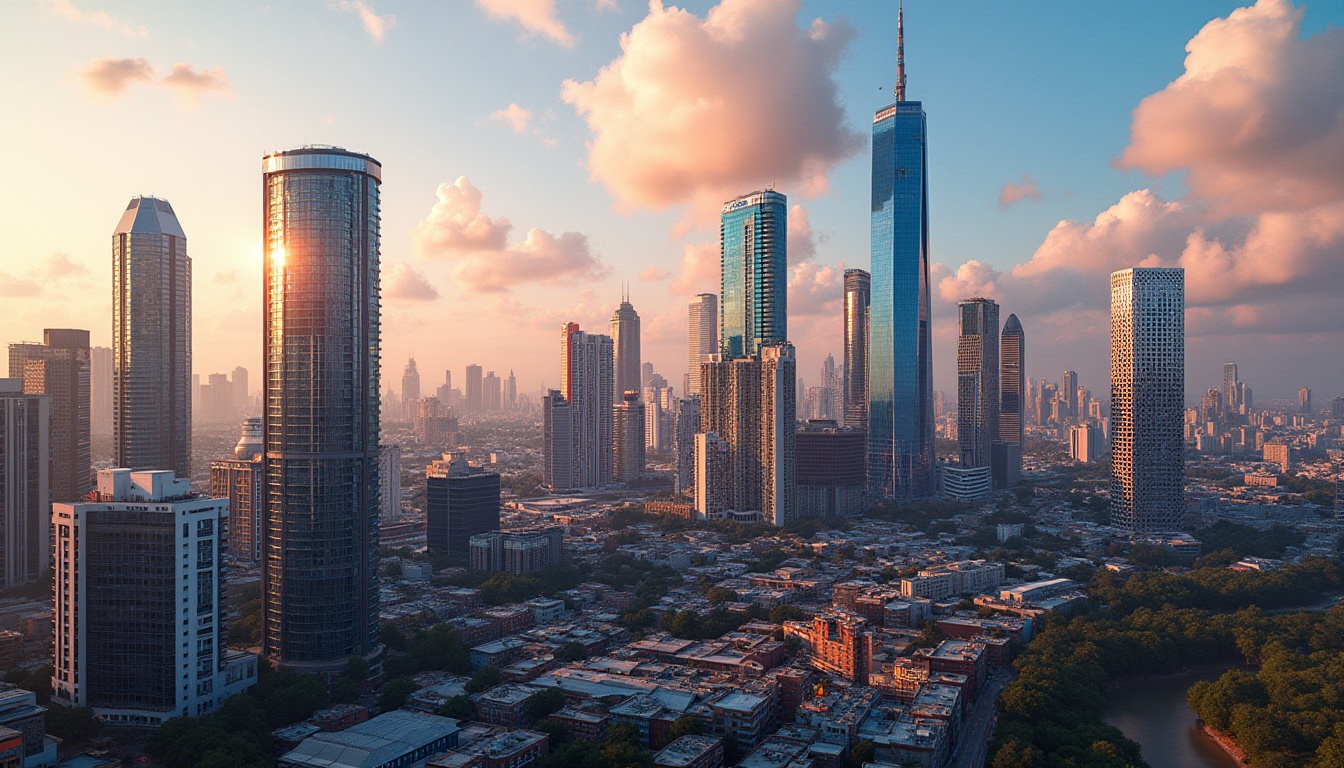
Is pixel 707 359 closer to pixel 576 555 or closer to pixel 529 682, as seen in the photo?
pixel 576 555

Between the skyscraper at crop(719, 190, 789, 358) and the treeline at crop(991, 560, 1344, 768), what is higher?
the skyscraper at crop(719, 190, 789, 358)

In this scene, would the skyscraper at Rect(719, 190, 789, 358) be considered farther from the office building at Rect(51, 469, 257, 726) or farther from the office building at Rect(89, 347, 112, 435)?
the office building at Rect(89, 347, 112, 435)

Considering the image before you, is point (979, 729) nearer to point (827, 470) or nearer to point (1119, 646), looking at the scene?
point (1119, 646)

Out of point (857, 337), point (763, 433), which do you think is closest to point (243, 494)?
point (763, 433)

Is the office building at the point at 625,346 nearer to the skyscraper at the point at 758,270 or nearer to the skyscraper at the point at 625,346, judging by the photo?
the skyscraper at the point at 625,346

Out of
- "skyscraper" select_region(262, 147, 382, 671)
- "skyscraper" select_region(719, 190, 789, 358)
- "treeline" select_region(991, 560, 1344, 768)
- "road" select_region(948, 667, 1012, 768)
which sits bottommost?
"road" select_region(948, 667, 1012, 768)

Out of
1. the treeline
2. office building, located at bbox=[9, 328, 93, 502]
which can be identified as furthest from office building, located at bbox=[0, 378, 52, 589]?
the treeline

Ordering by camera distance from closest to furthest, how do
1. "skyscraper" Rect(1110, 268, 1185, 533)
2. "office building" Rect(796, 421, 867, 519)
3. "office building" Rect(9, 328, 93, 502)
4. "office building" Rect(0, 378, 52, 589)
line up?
"office building" Rect(0, 378, 52, 589) < "office building" Rect(9, 328, 93, 502) < "skyscraper" Rect(1110, 268, 1185, 533) < "office building" Rect(796, 421, 867, 519)

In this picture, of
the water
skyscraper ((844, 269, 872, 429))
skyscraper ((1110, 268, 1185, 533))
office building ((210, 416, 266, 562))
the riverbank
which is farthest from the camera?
skyscraper ((844, 269, 872, 429))

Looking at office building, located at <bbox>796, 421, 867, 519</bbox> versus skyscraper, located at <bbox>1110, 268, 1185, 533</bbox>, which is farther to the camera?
office building, located at <bbox>796, 421, 867, 519</bbox>
